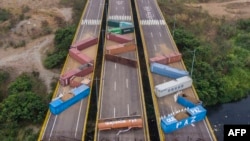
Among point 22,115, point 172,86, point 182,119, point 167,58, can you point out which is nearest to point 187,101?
point 172,86

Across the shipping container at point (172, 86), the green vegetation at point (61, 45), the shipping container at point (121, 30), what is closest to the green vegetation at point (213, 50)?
the shipping container at point (172, 86)

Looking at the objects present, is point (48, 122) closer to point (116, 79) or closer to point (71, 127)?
point (71, 127)

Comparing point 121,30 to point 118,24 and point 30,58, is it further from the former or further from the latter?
point 30,58

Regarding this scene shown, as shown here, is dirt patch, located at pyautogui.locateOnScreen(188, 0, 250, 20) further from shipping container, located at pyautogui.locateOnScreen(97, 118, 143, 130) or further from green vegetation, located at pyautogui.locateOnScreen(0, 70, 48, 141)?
green vegetation, located at pyautogui.locateOnScreen(0, 70, 48, 141)

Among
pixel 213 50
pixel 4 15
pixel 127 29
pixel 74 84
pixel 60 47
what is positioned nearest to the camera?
pixel 74 84

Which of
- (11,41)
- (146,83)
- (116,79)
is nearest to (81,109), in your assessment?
(116,79)

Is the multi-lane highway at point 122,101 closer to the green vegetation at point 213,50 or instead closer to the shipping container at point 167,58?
the shipping container at point 167,58

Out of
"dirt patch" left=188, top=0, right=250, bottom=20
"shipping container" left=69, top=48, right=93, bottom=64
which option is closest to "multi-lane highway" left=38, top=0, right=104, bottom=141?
"shipping container" left=69, top=48, right=93, bottom=64
